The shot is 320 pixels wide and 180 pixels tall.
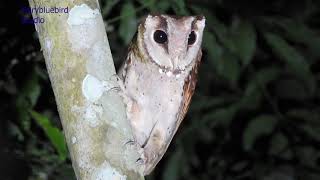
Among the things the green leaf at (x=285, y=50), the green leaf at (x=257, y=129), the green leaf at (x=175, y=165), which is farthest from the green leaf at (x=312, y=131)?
the green leaf at (x=175, y=165)

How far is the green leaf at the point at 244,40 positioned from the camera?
2.33m

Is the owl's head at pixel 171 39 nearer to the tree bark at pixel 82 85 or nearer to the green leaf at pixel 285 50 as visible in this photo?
the tree bark at pixel 82 85

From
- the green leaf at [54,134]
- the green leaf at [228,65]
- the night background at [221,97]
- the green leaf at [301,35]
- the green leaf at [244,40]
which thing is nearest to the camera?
the green leaf at [54,134]

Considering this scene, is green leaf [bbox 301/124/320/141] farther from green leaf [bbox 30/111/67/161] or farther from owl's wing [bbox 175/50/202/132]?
green leaf [bbox 30/111/67/161]

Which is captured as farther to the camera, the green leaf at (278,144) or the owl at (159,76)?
the green leaf at (278,144)

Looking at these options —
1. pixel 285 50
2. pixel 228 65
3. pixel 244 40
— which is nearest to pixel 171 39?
pixel 244 40

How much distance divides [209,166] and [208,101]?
0.56m

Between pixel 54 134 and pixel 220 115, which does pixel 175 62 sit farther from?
pixel 220 115

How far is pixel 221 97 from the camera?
298 cm

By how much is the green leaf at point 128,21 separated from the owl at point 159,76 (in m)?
0.34

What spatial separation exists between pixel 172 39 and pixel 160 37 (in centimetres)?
4

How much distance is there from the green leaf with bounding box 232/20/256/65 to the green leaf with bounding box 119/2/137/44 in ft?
1.42

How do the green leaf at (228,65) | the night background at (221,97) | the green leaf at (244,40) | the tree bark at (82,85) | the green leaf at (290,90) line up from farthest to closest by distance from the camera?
the green leaf at (290,90) < the green leaf at (228,65) < the green leaf at (244,40) < the night background at (221,97) < the tree bark at (82,85)

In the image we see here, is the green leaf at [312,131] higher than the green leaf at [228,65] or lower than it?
lower
